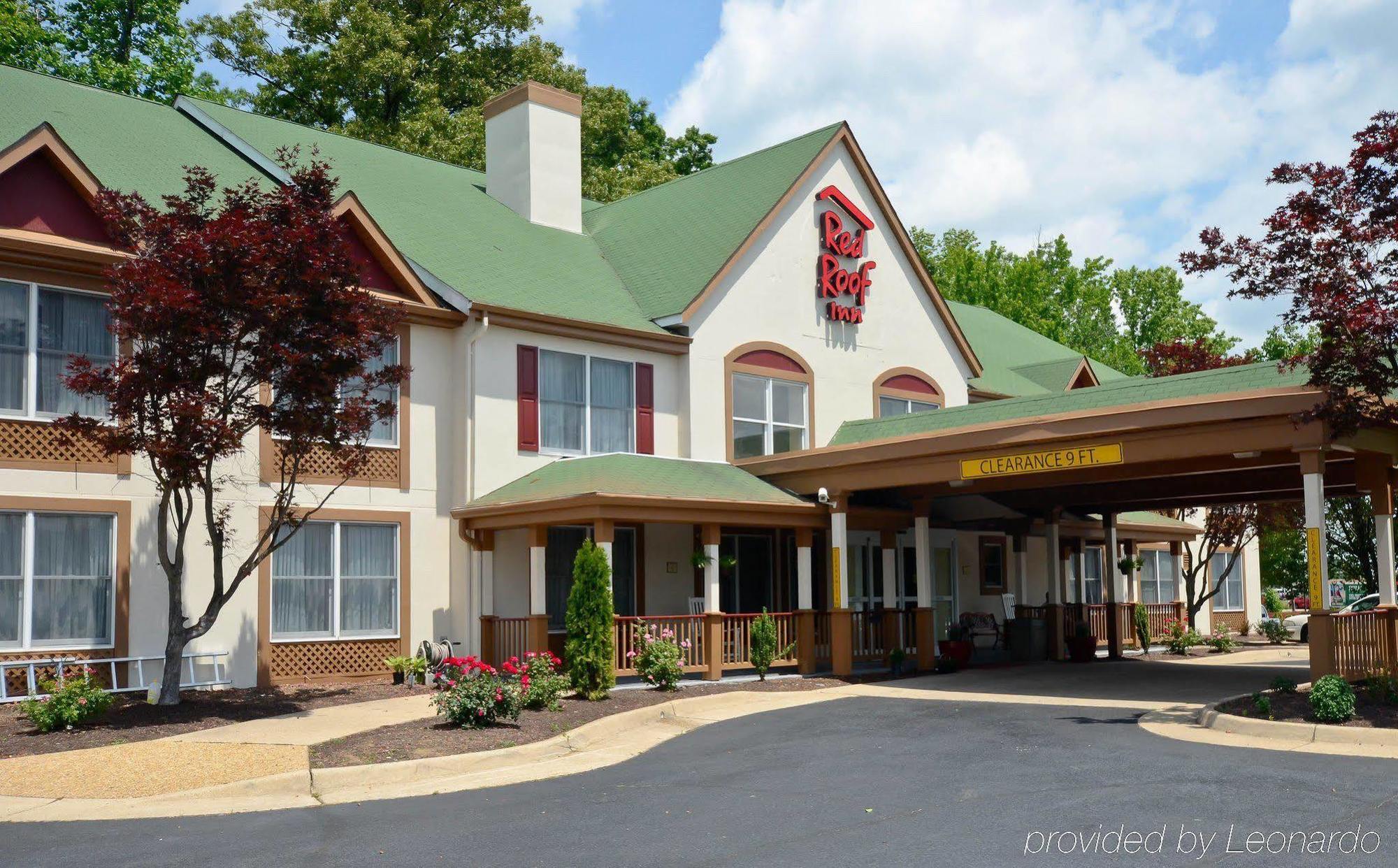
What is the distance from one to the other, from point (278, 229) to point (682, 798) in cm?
918

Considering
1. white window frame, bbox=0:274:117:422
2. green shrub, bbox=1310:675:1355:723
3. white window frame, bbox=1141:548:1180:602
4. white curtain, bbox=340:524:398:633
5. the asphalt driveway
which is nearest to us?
the asphalt driveway

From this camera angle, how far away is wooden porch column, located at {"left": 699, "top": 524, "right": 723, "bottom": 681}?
21969 mm

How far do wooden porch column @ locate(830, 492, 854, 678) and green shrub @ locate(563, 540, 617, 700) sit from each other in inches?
210

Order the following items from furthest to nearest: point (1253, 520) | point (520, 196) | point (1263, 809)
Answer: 1. point (1253, 520)
2. point (520, 196)
3. point (1263, 809)

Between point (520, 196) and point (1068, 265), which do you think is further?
point (1068, 265)

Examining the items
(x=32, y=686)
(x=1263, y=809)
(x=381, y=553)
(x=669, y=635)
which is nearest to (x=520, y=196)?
(x=381, y=553)

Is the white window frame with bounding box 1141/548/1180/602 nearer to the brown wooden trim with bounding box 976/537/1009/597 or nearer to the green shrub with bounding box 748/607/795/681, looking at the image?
the brown wooden trim with bounding box 976/537/1009/597

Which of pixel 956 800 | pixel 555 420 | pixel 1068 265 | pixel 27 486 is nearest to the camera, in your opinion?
pixel 956 800

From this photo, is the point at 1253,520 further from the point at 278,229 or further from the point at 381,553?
the point at 278,229

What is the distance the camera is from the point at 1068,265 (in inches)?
2392

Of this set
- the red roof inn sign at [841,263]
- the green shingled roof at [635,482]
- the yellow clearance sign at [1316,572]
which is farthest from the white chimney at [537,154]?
the yellow clearance sign at [1316,572]

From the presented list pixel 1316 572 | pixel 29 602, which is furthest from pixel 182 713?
pixel 1316 572

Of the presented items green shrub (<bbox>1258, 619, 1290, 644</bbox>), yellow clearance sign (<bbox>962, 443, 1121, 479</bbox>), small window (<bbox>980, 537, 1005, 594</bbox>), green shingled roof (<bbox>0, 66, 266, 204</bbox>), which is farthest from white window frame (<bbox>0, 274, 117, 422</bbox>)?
green shrub (<bbox>1258, 619, 1290, 644</bbox>)

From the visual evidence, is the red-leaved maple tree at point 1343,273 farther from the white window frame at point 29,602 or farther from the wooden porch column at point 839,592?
the white window frame at point 29,602
